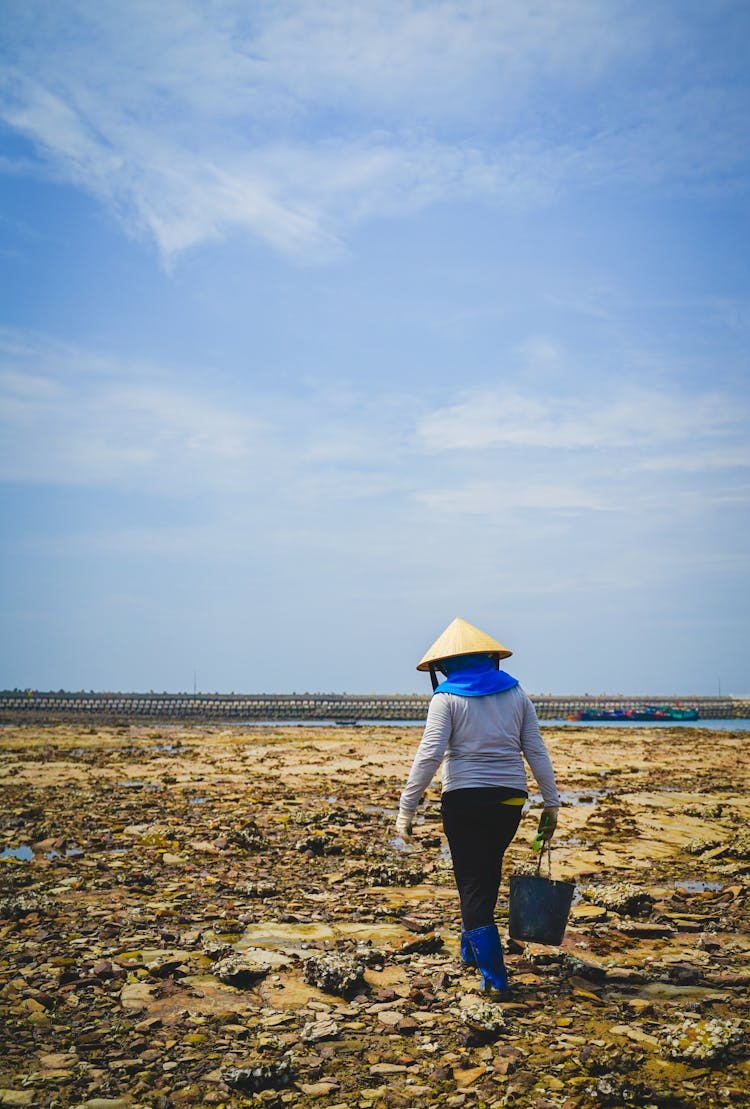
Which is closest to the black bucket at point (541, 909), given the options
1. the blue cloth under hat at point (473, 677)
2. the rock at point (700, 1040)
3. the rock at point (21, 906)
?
the rock at point (700, 1040)

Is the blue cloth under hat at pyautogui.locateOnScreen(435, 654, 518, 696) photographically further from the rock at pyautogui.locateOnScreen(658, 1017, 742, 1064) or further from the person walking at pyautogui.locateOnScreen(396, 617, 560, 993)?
the rock at pyautogui.locateOnScreen(658, 1017, 742, 1064)

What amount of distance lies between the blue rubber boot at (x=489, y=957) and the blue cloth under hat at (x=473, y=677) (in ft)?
5.28

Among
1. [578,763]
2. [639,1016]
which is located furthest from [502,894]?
[578,763]

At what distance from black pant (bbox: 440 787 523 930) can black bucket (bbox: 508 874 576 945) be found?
0.77ft

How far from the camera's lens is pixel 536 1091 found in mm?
4234

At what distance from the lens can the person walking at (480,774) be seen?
A: 5672mm

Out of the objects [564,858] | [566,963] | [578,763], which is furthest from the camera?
[578,763]

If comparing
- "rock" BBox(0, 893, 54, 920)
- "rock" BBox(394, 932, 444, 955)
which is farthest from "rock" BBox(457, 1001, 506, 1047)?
"rock" BBox(0, 893, 54, 920)

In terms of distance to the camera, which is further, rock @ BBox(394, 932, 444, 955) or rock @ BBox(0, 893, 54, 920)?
rock @ BBox(0, 893, 54, 920)

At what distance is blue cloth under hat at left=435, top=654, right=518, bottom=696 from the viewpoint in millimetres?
6000

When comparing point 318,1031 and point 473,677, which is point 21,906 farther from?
point 473,677

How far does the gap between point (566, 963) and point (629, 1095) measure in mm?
2035

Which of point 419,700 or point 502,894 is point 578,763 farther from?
point 419,700

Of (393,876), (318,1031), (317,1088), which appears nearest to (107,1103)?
(317,1088)
